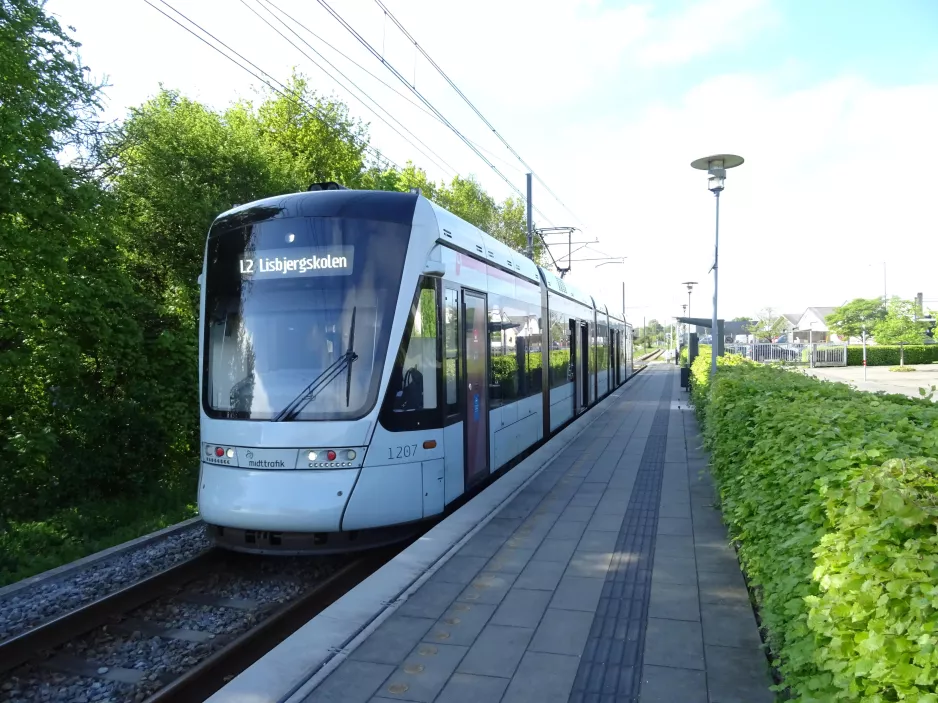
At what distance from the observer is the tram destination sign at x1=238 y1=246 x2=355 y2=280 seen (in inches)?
246

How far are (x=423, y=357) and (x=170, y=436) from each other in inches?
330

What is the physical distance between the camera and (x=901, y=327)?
1839 inches

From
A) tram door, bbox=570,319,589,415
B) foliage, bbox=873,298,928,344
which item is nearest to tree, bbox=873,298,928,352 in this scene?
foliage, bbox=873,298,928,344

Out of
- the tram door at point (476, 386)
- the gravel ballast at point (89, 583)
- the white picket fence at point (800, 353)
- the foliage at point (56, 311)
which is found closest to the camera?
the gravel ballast at point (89, 583)

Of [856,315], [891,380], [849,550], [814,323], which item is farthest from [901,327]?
[814,323]

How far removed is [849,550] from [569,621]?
103 inches

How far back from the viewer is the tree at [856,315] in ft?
202

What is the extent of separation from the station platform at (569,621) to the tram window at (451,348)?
1.39 metres

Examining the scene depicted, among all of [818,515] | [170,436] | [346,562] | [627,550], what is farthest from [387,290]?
[170,436]

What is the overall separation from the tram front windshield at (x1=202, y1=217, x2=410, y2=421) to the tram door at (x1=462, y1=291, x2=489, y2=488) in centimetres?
167

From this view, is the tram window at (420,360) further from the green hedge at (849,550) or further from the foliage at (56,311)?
the foliage at (56,311)

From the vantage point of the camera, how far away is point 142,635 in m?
5.06

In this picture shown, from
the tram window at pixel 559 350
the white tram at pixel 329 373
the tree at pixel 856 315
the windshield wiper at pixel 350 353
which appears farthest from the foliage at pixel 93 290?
the tree at pixel 856 315

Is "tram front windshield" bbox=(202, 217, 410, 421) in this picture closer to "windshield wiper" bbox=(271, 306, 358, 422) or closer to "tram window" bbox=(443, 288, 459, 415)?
Answer: "windshield wiper" bbox=(271, 306, 358, 422)
